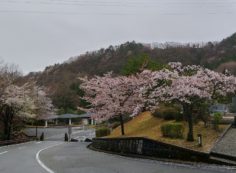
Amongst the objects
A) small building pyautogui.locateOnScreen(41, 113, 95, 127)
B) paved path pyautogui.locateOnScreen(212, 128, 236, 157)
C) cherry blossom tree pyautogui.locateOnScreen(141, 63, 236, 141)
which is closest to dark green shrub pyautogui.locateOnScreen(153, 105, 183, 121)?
cherry blossom tree pyautogui.locateOnScreen(141, 63, 236, 141)

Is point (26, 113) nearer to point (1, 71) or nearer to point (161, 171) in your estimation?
point (1, 71)

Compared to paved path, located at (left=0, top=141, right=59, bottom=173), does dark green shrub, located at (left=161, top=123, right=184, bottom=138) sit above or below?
above

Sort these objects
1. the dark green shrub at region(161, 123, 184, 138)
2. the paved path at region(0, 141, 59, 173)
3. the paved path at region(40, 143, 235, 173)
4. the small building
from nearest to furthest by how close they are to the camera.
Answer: the paved path at region(40, 143, 235, 173), the paved path at region(0, 141, 59, 173), the dark green shrub at region(161, 123, 184, 138), the small building

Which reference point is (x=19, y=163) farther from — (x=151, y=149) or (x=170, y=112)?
(x=170, y=112)

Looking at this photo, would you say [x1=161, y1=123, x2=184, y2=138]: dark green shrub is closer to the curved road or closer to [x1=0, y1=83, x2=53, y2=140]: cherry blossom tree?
the curved road

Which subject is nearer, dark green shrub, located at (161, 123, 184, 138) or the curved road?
the curved road

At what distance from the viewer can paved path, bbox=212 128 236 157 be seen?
20.2 m

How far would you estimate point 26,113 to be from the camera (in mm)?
61500

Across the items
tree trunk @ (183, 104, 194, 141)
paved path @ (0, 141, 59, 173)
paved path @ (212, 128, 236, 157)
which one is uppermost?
tree trunk @ (183, 104, 194, 141)

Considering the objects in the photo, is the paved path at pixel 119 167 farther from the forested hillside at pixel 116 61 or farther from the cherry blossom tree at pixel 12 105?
the forested hillside at pixel 116 61

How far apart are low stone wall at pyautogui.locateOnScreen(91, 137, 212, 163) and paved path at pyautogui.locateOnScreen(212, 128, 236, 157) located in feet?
4.85

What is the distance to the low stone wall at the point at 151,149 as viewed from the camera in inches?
765

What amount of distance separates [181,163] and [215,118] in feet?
33.9

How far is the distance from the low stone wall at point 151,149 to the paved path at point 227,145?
58.2 inches
